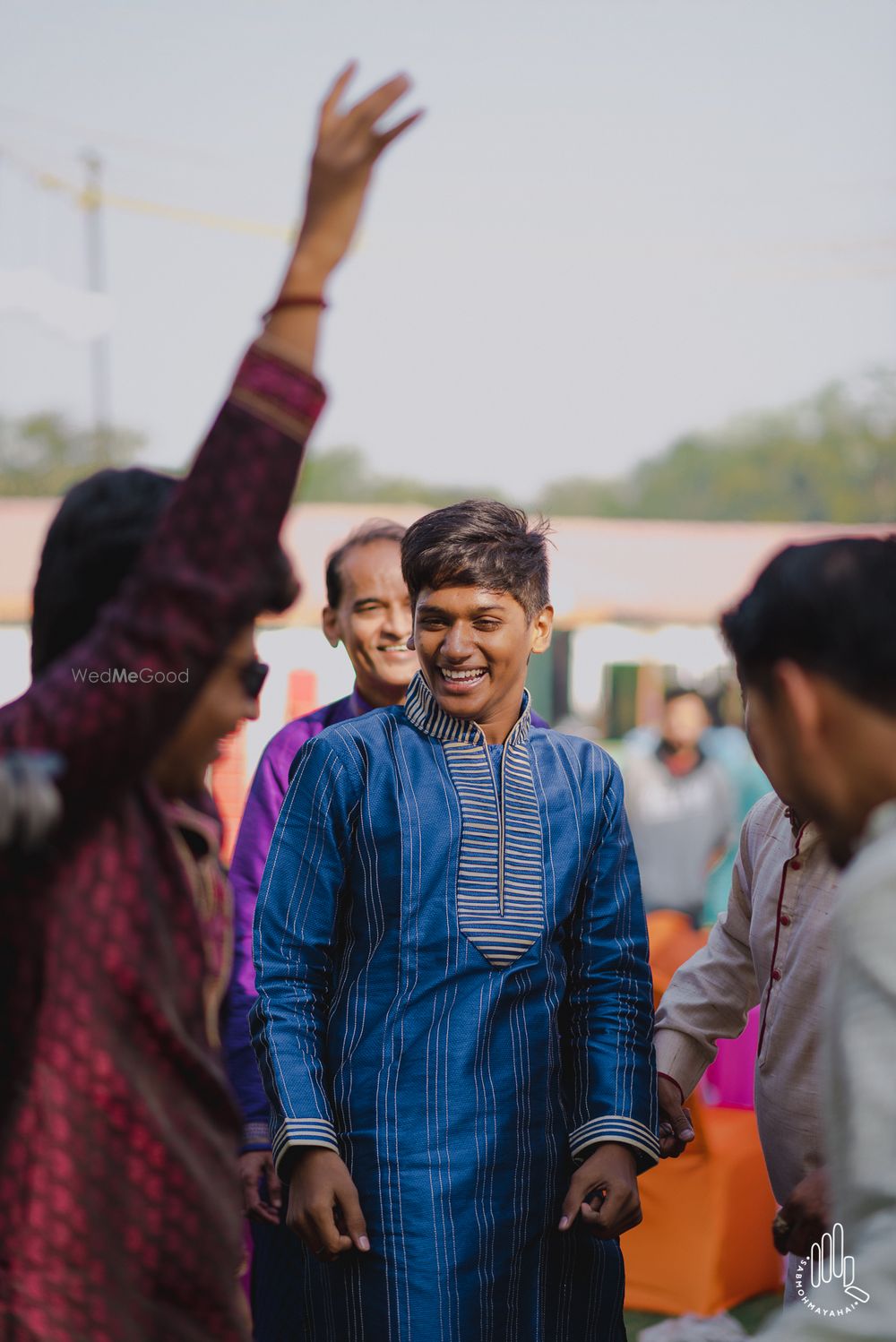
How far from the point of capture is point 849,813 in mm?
1384

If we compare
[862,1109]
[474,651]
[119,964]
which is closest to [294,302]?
[119,964]

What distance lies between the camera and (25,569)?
14.7 m

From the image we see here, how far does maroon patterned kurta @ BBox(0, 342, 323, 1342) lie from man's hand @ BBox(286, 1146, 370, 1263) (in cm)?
87

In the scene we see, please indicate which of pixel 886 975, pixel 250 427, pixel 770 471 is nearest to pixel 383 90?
pixel 250 427

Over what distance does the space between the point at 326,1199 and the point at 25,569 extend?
1334 cm

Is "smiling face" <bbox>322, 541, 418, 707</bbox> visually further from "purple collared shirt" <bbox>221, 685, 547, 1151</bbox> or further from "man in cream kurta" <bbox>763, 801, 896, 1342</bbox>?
"man in cream kurta" <bbox>763, 801, 896, 1342</bbox>

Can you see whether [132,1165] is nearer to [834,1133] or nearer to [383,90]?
[834,1133]

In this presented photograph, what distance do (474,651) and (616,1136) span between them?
2.92 ft

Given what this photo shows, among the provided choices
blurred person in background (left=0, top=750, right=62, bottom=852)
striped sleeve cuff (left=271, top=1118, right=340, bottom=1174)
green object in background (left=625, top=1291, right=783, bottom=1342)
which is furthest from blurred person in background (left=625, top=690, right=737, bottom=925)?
blurred person in background (left=0, top=750, right=62, bottom=852)

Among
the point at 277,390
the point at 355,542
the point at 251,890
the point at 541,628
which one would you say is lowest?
the point at 277,390

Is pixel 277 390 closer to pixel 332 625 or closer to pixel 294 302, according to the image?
pixel 294 302

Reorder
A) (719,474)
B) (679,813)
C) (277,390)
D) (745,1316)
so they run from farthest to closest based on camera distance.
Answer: (719,474), (679,813), (745,1316), (277,390)

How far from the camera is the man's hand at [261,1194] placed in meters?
2.67

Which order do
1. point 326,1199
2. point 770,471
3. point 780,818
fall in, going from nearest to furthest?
point 326,1199, point 780,818, point 770,471
